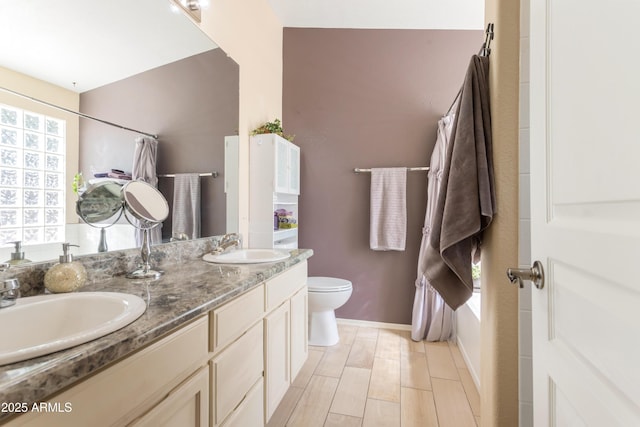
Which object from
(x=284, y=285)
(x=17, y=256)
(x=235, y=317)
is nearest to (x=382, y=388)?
(x=284, y=285)

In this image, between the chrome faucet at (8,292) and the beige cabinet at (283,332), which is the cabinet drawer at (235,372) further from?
the chrome faucet at (8,292)

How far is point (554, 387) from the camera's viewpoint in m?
0.69

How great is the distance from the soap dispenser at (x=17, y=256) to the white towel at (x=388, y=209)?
87.4 inches

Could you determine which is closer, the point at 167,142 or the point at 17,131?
the point at 17,131

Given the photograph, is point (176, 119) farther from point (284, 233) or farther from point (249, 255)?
point (284, 233)

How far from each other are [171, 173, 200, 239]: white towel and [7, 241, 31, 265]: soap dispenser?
631 mm

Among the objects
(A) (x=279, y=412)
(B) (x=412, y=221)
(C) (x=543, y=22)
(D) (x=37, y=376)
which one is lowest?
(A) (x=279, y=412)

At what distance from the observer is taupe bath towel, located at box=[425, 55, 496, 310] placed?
1.14 metres

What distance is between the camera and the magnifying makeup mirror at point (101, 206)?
1.12 m

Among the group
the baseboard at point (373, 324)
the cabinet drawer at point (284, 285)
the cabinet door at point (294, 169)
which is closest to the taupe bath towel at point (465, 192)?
the cabinet drawer at point (284, 285)

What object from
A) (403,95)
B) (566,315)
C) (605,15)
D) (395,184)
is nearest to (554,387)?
(566,315)

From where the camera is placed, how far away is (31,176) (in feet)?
3.13

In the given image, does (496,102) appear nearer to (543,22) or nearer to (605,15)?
(543,22)

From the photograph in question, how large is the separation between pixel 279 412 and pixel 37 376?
1.44 m
